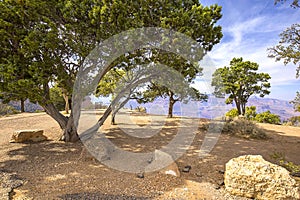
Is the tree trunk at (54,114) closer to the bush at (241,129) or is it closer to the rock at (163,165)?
the rock at (163,165)

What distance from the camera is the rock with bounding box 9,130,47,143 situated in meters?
6.70

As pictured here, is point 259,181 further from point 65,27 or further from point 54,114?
point 54,114

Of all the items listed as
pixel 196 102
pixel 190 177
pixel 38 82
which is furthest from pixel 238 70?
pixel 38 82

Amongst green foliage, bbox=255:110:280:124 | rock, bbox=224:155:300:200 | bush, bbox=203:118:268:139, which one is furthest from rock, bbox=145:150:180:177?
green foliage, bbox=255:110:280:124

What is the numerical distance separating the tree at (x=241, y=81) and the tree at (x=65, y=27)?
13.6m

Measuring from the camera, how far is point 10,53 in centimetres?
544

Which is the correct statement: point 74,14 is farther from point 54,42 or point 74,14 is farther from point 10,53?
point 10,53

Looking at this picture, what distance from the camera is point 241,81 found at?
19.1 m

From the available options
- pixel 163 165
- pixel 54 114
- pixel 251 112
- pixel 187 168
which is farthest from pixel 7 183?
pixel 251 112

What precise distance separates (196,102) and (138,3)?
32.1 feet

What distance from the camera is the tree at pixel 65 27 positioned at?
502cm

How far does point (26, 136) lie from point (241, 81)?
1963cm

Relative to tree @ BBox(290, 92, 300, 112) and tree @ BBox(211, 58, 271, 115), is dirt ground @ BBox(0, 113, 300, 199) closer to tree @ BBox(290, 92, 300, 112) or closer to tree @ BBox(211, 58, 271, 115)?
tree @ BBox(290, 92, 300, 112)

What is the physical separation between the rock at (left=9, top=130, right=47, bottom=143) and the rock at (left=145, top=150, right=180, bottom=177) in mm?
5039
